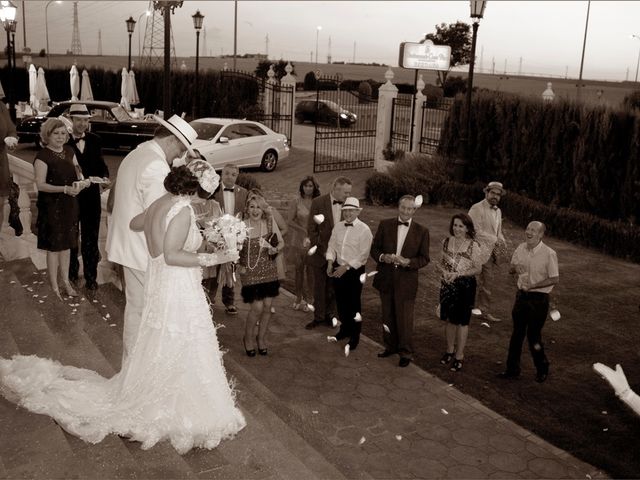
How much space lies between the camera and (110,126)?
20172 mm

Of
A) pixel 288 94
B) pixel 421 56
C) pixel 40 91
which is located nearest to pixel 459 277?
pixel 421 56

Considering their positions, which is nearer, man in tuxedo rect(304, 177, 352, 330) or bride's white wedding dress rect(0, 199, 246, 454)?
bride's white wedding dress rect(0, 199, 246, 454)

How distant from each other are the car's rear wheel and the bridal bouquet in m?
14.2

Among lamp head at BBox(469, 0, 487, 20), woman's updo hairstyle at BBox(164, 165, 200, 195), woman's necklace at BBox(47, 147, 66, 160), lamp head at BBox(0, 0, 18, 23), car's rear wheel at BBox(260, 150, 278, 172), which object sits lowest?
car's rear wheel at BBox(260, 150, 278, 172)

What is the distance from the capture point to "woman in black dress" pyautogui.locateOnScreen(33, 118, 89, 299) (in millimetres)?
6574

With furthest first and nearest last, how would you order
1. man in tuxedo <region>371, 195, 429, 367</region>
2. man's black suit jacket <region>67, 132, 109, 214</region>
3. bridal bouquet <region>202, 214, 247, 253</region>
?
man's black suit jacket <region>67, 132, 109, 214</region> < man in tuxedo <region>371, 195, 429, 367</region> < bridal bouquet <region>202, 214, 247, 253</region>

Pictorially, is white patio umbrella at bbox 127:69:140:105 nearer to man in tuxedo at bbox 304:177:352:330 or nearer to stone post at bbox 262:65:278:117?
stone post at bbox 262:65:278:117

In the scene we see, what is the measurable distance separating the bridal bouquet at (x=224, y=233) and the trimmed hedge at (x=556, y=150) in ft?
34.9

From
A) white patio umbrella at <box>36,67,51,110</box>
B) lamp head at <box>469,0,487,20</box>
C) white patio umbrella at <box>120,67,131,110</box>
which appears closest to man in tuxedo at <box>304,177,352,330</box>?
lamp head at <box>469,0,487,20</box>

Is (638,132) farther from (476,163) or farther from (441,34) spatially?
(441,34)

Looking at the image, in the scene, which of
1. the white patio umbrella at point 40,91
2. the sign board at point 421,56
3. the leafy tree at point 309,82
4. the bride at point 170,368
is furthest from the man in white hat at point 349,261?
the leafy tree at point 309,82

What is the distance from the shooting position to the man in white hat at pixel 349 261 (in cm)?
716

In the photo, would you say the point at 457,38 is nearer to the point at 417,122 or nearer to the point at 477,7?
the point at 417,122

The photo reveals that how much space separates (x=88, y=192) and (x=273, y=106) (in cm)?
1712
